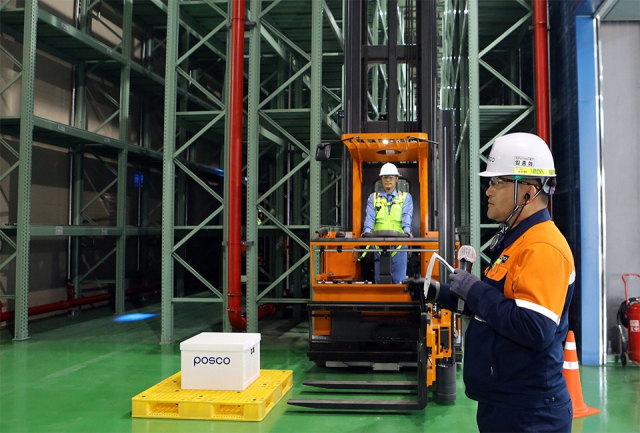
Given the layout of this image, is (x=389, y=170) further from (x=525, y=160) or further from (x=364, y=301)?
(x=525, y=160)

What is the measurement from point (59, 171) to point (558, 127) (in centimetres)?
1034

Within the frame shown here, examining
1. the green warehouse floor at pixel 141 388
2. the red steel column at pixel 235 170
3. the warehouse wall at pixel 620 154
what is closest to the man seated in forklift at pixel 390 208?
the green warehouse floor at pixel 141 388

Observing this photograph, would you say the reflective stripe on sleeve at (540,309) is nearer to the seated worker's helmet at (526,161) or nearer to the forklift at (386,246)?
the seated worker's helmet at (526,161)

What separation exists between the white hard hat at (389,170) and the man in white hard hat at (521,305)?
15.0 feet

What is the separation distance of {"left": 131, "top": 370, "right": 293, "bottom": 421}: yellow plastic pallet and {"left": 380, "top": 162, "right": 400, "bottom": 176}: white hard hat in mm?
3202

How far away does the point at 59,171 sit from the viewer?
1223 cm

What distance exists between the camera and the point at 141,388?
6344 millimetres

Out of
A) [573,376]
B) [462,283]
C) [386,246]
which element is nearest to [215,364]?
[386,246]

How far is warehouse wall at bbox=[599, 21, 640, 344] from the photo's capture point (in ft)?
24.9

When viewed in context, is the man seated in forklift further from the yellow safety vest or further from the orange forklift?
the orange forklift

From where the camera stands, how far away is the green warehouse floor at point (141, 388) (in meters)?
5.05

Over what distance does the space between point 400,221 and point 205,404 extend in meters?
Result: 3.47

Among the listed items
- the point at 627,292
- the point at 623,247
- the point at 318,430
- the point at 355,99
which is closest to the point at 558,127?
the point at 623,247

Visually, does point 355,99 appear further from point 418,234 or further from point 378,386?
point 378,386
